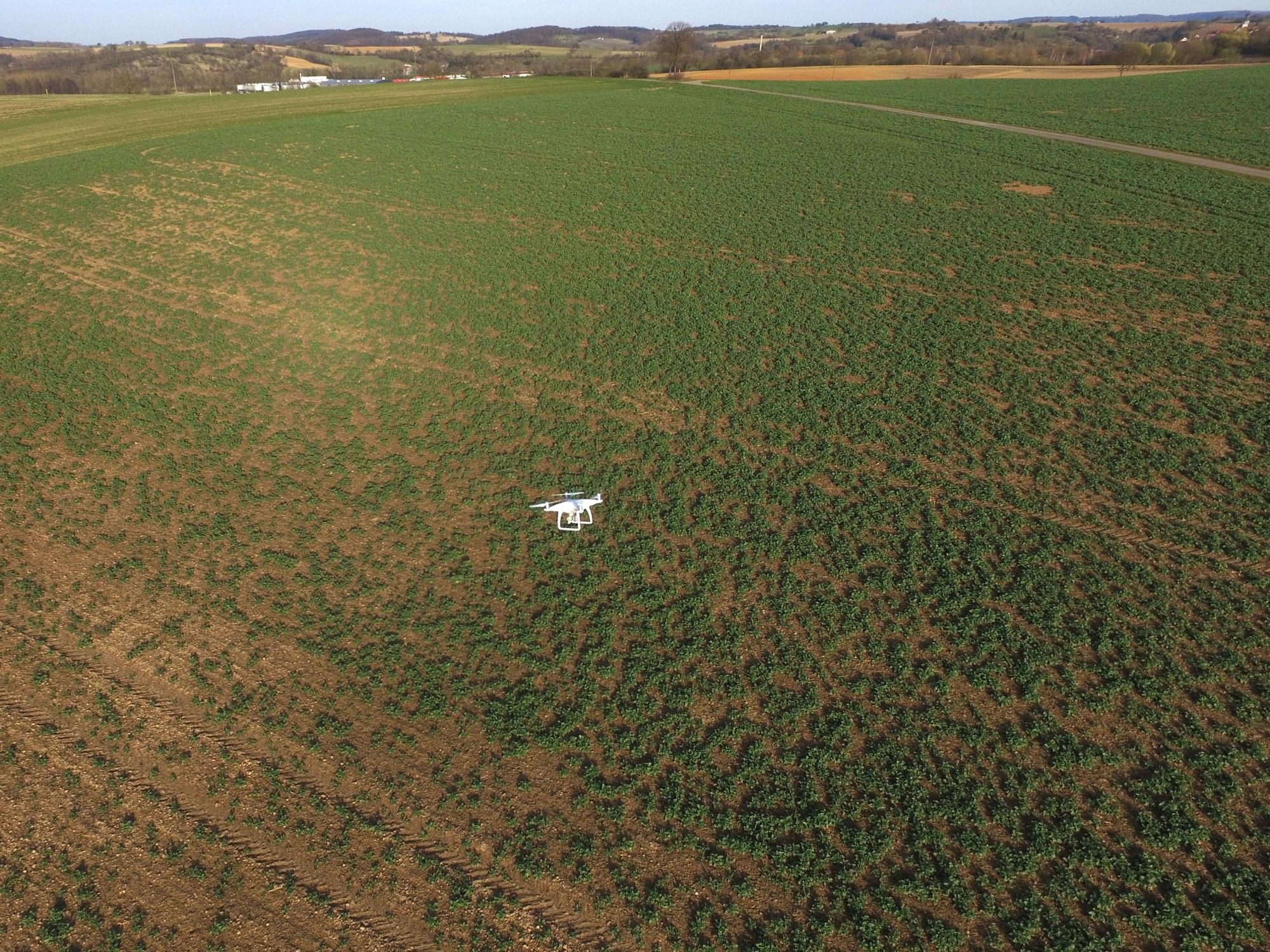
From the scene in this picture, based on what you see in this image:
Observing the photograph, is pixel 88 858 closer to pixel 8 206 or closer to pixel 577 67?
pixel 8 206

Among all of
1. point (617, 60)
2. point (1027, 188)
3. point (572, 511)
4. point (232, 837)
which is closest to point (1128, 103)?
point (1027, 188)

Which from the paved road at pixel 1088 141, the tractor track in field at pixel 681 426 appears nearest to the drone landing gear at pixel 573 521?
the tractor track in field at pixel 681 426

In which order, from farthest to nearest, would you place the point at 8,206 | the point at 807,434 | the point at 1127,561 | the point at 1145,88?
the point at 1145,88
the point at 8,206
the point at 807,434
the point at 1127,561

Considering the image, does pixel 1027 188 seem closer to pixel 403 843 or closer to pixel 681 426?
pixel 681 426

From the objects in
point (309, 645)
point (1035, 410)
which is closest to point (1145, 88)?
point (1035, 410)

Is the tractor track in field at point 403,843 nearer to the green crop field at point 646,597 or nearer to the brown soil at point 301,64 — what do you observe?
the green crop field at point 646,597

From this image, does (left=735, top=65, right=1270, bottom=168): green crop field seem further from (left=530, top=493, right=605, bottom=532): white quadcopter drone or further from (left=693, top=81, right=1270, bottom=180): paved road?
(left=530, top=493, right=605, bottom=532): white quadcopter drone
